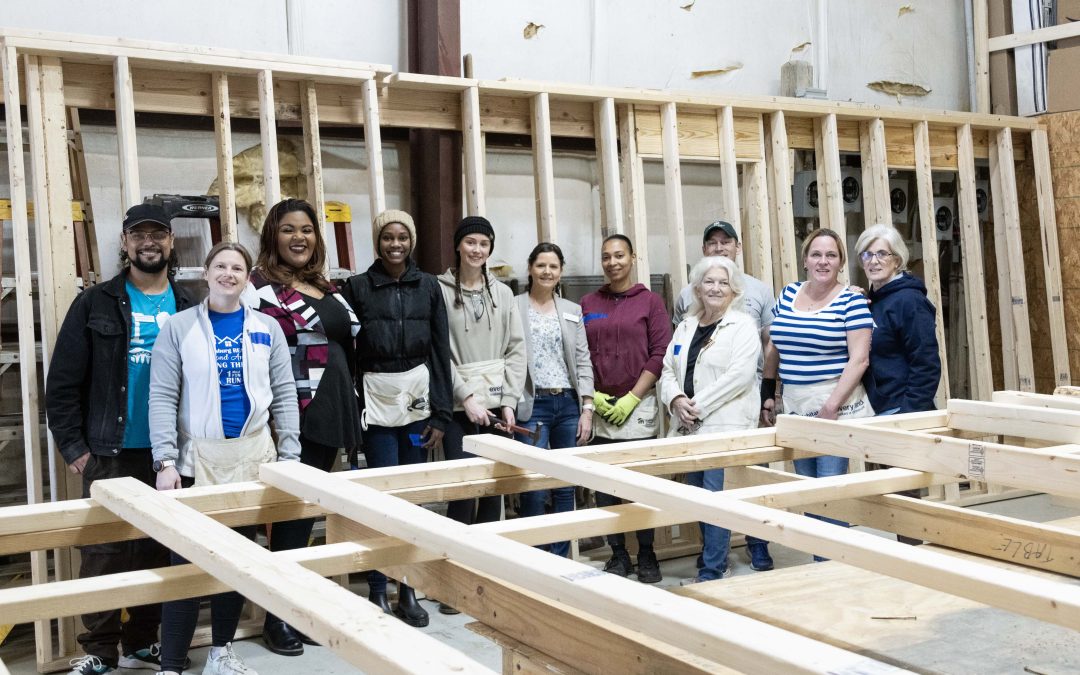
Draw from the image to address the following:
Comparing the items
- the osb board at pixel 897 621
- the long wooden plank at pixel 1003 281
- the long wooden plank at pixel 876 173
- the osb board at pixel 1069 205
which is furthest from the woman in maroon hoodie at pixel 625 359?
the osb board at pixel 1069 205

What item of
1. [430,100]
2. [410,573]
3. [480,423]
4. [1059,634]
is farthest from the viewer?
[430,100]

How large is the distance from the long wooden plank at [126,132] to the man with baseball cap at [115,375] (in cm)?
49

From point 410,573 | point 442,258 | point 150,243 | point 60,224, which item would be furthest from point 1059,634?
point 442,258

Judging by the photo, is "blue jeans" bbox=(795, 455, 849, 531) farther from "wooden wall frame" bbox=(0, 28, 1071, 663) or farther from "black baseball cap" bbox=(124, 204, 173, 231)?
"black baseball cap" bbox=(124, 204, 173, 231)

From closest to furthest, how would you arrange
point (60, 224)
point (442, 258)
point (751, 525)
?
point (751, 525), point (60, 224), point (442, 258)

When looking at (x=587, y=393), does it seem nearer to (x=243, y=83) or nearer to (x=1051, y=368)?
(x=243, y=83)

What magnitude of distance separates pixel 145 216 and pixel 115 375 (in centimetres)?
54

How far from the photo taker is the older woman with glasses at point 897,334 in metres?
4.01

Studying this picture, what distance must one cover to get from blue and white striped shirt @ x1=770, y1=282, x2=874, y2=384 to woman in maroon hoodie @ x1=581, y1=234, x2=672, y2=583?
1.90 ft

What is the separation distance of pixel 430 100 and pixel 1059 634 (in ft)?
11.7

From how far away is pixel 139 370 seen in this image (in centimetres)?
345

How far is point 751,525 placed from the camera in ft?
5.65

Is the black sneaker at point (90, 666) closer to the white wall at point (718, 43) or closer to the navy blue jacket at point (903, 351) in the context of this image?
the navy blue jacket at point (903, 351)

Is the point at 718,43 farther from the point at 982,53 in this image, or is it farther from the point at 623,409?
the point at 623,409
